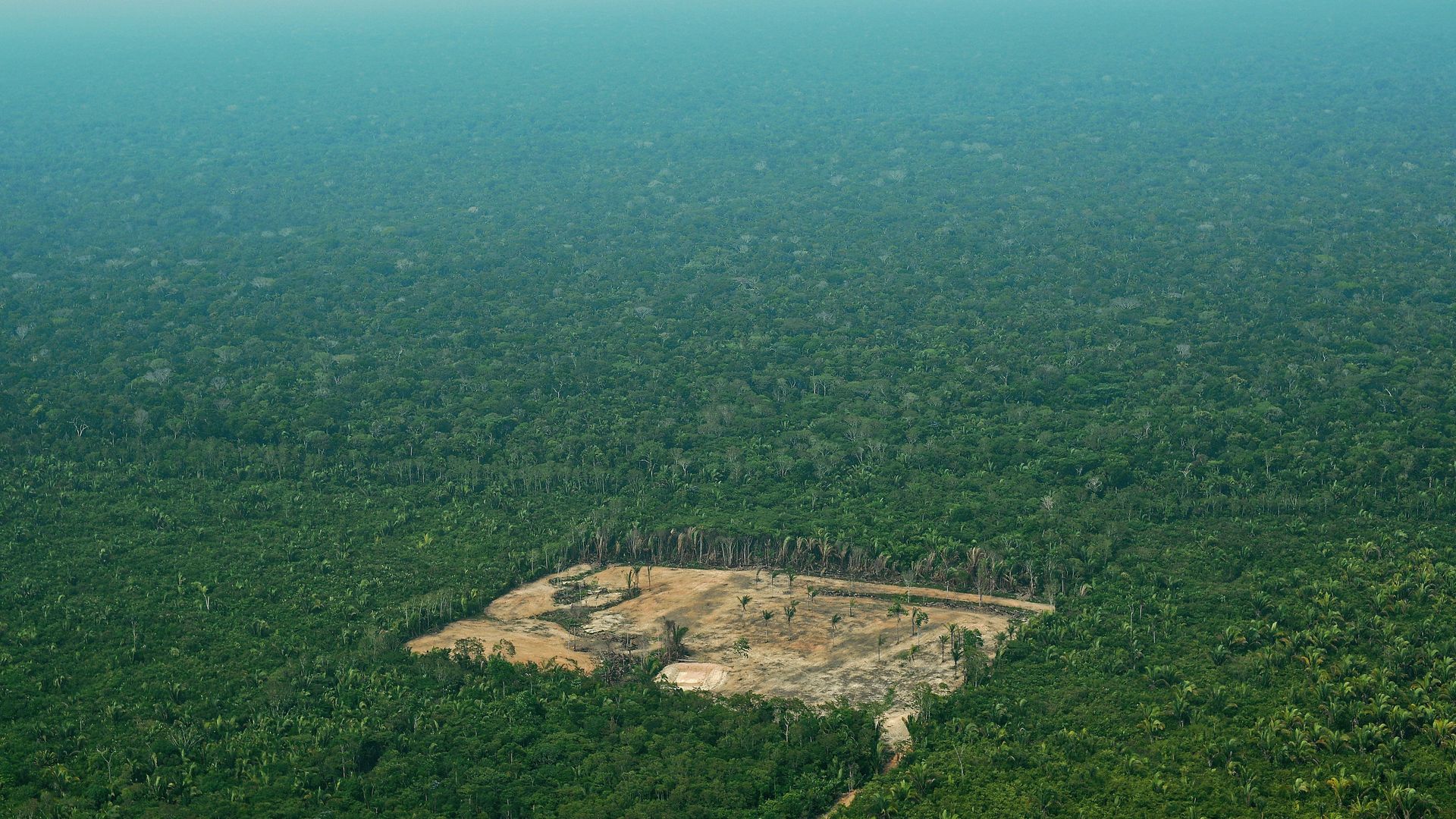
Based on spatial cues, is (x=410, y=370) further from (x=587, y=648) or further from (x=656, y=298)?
(x=587, y=648)

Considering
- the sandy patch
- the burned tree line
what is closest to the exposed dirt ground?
the sandy patch

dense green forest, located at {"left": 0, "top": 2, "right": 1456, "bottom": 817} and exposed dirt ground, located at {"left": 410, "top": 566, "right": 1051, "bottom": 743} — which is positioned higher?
dense green forest, located at {"left": 0, "top": 2, "right": 1456, "bottom": 817}

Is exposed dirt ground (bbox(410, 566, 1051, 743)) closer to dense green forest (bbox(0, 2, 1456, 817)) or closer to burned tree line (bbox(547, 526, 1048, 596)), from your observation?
burned tree line (bbox(547, 526, 1048, 596))

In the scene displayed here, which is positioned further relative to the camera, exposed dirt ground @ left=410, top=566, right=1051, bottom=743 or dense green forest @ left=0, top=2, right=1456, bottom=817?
exposed dirt ground @ left=410, top=566, right=1051, bottom=743

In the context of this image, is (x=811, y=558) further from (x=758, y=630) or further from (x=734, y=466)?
(x=734, y=466)

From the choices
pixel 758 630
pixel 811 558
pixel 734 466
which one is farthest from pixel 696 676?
pixel 734 466

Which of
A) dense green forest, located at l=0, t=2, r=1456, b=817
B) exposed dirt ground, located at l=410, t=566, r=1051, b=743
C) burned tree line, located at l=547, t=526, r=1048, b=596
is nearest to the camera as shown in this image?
dense green forest, located at l=0, t=2, r=1456, b=817

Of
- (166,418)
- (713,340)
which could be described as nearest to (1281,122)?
(713,340)
